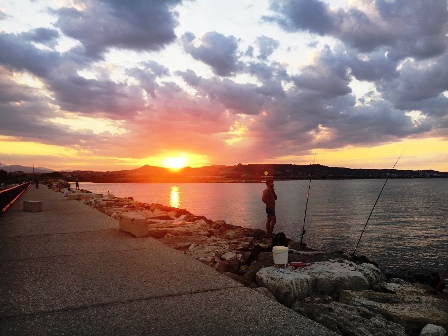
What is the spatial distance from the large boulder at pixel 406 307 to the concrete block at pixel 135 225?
519 cm

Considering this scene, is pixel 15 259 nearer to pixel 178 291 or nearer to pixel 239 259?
pixel 178 291

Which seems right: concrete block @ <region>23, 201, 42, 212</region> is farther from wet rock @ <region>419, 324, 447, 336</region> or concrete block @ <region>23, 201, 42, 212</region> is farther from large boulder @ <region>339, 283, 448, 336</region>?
wet rock @ <region>419, 324, 447, 336</region>

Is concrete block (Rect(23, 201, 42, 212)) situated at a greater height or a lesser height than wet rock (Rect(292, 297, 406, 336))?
greater

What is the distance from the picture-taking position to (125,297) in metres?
4.79

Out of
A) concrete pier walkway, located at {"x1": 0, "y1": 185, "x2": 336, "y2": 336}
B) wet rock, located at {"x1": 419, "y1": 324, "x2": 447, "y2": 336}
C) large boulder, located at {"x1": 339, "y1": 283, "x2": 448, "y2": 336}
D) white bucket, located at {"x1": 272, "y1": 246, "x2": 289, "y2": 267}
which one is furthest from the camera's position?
white bucket, located at {"x1": 272, "y1": 246, "x2": 289, "y2": 267}

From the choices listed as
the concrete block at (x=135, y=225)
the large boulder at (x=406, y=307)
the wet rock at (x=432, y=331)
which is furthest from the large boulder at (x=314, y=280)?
the concrete block at (x=135, y=225)

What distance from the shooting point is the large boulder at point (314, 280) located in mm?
5898

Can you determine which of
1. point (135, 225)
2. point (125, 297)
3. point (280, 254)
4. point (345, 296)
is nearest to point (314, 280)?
point (345, 296)

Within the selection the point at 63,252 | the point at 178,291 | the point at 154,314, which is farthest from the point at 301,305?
the point at 63,252

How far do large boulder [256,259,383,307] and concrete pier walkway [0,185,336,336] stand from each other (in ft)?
2.87

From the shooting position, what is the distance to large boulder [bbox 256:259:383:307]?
5.90m

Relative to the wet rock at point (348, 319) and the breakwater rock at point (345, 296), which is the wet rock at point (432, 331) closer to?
the breakwater rock at point (345, 296)

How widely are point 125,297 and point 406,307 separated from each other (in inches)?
164

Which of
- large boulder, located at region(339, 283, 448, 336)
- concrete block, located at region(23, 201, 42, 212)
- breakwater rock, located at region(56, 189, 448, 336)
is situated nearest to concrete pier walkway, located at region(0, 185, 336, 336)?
breakwater rock, located at region(56, 189, 448, 336)
